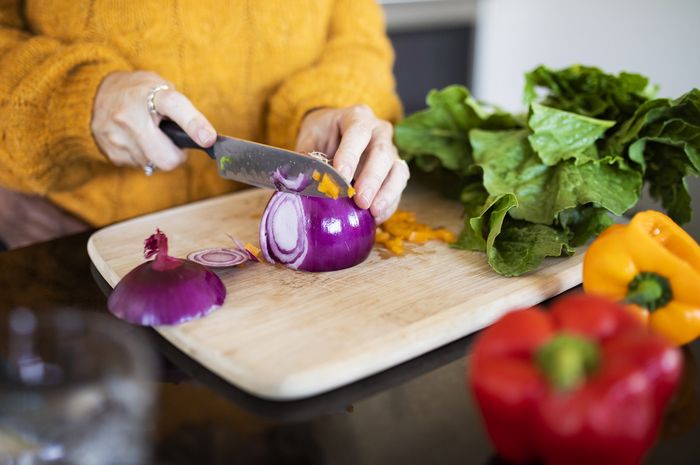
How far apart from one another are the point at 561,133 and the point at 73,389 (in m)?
1.07

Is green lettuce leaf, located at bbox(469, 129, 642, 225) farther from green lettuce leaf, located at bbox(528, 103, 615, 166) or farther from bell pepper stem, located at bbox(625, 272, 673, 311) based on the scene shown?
bell pepper stem, located at bbox(625, 272, 673, 311)

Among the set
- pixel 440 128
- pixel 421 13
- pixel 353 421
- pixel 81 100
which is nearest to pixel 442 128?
pixel 440 128

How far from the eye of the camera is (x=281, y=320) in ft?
3.75

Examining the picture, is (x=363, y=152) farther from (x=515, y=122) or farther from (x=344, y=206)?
(x=515, y=122)

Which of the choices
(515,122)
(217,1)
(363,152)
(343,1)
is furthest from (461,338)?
(343,1)

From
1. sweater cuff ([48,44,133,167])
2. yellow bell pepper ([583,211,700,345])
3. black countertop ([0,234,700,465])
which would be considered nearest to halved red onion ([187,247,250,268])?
black countertop ([0,234,700,465])

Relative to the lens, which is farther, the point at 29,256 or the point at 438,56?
the point at 438,56

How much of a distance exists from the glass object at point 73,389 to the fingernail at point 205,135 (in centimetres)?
40

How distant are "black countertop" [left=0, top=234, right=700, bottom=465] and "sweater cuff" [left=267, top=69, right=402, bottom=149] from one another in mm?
811

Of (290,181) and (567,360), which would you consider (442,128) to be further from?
(567,360)

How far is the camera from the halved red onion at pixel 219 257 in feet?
4.32

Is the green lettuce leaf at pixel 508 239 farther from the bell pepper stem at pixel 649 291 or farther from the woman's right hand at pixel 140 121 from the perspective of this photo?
the woman's right hand at pixel 140 121

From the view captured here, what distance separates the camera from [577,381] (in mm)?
713

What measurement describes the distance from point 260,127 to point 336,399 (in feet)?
3.50
